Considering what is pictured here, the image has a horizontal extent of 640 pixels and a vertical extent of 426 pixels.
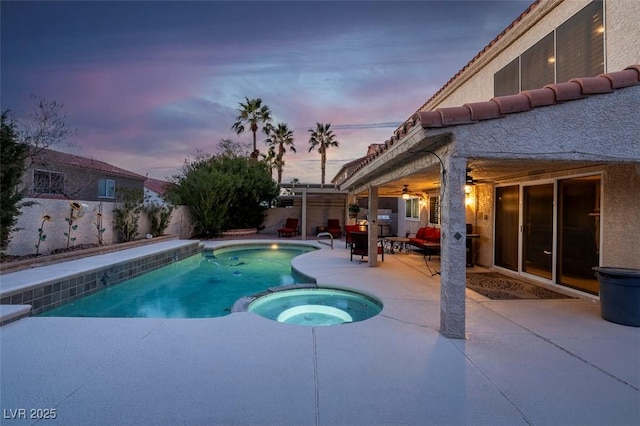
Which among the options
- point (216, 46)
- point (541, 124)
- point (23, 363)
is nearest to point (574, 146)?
point (541, 124)

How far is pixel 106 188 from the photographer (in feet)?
75.8

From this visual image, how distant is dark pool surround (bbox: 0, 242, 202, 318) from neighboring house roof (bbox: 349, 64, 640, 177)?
8565 millimetres

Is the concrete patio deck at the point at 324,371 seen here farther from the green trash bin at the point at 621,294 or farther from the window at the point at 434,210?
the window at the point at 434,210

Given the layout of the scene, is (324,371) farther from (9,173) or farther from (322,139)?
(322,139)

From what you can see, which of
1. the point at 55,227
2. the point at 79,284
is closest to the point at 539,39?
the point at 79,284

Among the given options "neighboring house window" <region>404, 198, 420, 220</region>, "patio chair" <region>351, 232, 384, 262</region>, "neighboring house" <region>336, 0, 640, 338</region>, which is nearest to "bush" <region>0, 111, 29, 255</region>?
"neighboring house" <region>336, 0, 640, 338</region>

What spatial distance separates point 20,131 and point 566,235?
47.0ft

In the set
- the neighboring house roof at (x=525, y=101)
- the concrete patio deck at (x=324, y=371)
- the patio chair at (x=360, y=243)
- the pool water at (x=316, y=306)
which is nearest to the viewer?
the concrete patio deck at (x=324, y=371)

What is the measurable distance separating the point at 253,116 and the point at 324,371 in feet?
101

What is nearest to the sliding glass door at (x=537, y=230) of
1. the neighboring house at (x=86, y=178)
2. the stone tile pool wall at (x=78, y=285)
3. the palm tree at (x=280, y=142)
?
→ the stone tile pool wall at (x=78, y=285)

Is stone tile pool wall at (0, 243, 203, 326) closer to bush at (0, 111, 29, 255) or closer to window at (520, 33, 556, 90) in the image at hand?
bush at (0, 111, 29, 255)

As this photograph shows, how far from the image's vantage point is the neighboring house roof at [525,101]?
4.43 m

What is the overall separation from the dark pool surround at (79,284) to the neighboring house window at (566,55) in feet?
41.6

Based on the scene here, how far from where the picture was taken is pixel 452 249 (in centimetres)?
460
